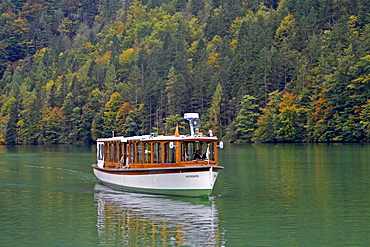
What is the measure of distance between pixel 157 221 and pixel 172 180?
8331mm

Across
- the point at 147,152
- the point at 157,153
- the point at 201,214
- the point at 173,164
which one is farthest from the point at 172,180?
the point at 201,214

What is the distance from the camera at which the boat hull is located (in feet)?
140

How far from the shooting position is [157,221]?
3606cm

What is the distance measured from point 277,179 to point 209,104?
135 meters

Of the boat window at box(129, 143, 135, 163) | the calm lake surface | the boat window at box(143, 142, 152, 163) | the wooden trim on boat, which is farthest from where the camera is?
the boat window at box(129, 143, 135, 163)

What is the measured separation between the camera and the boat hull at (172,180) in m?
42.8

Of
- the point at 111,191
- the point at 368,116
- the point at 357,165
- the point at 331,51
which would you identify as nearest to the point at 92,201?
the point at 111,191

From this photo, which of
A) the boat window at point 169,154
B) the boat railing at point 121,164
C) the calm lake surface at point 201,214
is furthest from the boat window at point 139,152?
the boat window at point 169,154

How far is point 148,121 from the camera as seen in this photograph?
199875 mm

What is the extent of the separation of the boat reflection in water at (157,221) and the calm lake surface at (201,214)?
0.15 feet

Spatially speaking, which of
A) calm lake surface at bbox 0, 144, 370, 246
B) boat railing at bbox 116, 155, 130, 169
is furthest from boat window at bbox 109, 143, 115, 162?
boat railing at bbox 116, 155, 130, 169

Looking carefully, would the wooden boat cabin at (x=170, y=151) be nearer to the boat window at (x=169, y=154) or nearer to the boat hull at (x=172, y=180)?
the boat window at (x=169, y=154)

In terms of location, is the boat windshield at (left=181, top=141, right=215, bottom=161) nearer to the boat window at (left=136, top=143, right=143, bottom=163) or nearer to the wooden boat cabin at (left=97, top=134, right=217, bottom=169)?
the wooden boat cabin at (left=97, top=134, right=217, bottom=169)

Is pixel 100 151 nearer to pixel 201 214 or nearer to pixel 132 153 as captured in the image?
pixel 132 153
